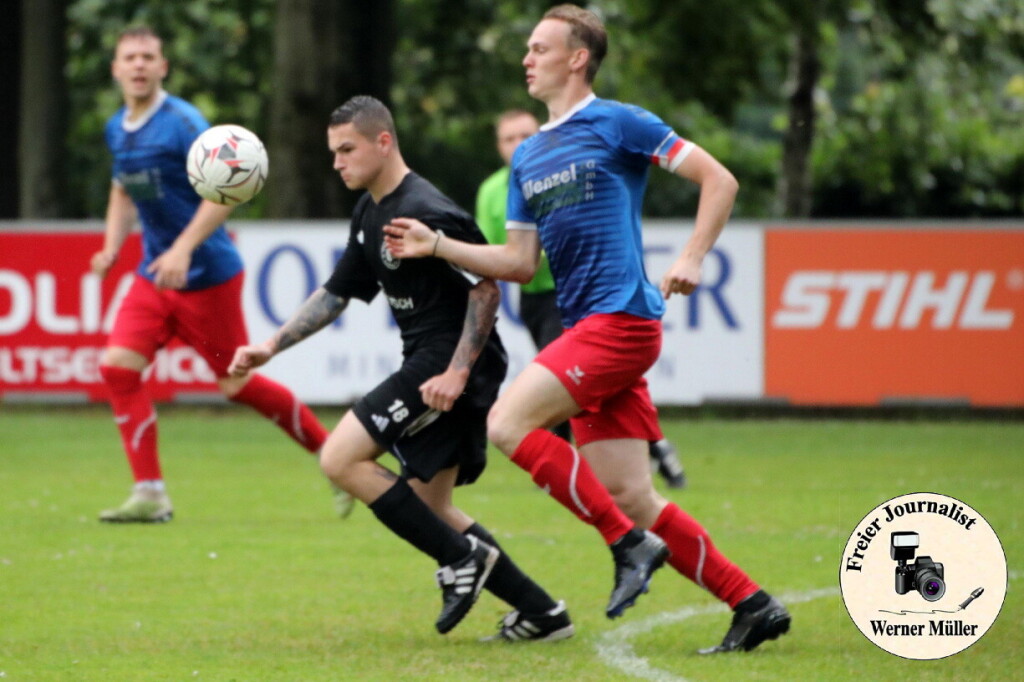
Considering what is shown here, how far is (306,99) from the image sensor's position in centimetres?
1619

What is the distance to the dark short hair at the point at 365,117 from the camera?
6059mm

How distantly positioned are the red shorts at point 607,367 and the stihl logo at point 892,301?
8.17 m

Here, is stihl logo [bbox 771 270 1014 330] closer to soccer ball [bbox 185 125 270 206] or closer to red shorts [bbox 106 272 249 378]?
red shorts [bbox 106 272 249 378]

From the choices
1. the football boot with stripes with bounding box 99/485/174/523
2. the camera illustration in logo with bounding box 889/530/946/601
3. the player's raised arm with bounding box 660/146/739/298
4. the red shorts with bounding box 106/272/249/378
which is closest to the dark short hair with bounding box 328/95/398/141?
the player's raised arm with bounding box 660/146/739/298

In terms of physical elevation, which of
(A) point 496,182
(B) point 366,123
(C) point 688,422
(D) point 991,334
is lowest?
(C) point 688,422

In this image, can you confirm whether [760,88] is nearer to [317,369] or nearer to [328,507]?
[317,369]

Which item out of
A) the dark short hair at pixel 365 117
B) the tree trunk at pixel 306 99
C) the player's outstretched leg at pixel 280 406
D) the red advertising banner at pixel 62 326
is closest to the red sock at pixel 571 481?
the dark short hair at pixel 365 117

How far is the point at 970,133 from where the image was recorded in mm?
21344

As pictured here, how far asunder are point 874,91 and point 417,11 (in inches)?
273

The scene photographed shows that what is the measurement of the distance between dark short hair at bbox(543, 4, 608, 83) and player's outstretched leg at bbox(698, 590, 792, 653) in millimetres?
1892

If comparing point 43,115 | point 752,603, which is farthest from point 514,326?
point 752,603

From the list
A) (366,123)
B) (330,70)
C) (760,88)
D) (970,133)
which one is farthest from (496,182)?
(970,133)

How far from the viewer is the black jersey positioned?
603 cm

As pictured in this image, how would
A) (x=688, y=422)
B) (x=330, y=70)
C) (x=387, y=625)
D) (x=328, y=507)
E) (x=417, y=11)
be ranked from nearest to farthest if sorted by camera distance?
(x=387, y=625), (x=328, y=507), (x=688, y=422), (x=330, y=70), (x=417, y=11)
